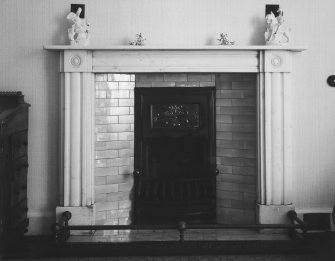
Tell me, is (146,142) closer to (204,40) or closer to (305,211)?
(204,40)

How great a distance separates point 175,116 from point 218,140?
20.0 inches

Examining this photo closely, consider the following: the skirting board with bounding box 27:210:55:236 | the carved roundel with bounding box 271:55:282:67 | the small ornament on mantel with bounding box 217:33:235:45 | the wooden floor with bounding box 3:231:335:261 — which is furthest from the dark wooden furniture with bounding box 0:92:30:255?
the carved roundel with bounding box 271:55:282:67

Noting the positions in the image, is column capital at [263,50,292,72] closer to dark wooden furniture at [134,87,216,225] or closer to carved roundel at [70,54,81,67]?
dark wooden furniture at [134,87,216,225]

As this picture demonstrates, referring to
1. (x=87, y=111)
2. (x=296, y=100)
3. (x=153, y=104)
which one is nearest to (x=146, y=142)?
(x=153, y=104)

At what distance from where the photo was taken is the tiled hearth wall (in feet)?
12.7

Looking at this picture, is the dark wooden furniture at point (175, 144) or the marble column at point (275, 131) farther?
the dark wooden furniture at point (175, 144)

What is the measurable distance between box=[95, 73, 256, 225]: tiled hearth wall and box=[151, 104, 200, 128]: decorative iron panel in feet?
0.70

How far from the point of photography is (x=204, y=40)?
370 centimetres

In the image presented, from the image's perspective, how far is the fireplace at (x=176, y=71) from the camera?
356cm

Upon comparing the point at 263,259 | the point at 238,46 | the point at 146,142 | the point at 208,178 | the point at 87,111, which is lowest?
the point at 263,259

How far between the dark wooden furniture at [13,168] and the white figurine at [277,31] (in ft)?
7.52

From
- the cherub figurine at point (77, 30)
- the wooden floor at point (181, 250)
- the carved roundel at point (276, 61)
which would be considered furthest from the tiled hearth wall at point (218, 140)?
the wooden floor at point (181, 250)

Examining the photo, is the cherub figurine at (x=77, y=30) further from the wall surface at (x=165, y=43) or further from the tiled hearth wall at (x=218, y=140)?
the tiled hearth wall at (x=218, y=140)

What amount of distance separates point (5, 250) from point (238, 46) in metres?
2.59
